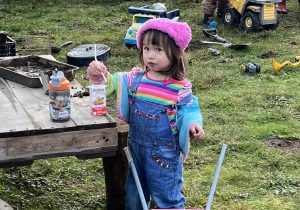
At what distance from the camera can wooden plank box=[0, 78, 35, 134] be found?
130 inches

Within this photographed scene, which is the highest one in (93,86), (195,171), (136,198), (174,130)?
(93,86)

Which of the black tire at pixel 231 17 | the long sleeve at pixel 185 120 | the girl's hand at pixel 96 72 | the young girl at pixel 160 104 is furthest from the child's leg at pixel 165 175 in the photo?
the black tire at pixel 231 17

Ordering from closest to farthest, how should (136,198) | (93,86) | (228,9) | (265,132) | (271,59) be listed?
(93,86) → (136,198) → (265,132) → (271,59) → (228,9)

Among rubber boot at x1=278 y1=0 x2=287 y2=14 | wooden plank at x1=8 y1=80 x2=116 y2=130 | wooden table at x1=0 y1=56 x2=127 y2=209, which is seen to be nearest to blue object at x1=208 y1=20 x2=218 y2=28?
rubber boot at x1=278 y1=0 x2=287 y2=14

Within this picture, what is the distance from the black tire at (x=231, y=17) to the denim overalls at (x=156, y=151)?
8228mm

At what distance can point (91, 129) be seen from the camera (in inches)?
134

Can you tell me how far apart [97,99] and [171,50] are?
1.77ft

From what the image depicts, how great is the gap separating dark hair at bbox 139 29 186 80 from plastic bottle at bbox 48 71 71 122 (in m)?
0.53

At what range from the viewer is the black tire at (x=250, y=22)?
1082 cm

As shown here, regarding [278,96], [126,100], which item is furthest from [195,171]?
[278,96]

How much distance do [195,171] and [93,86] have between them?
7.03 ft

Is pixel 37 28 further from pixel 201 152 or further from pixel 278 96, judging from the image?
pixel 201 152

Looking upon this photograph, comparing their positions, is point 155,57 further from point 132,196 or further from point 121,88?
point 132,196

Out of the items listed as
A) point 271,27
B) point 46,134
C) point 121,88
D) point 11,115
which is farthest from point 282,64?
point 46,134
